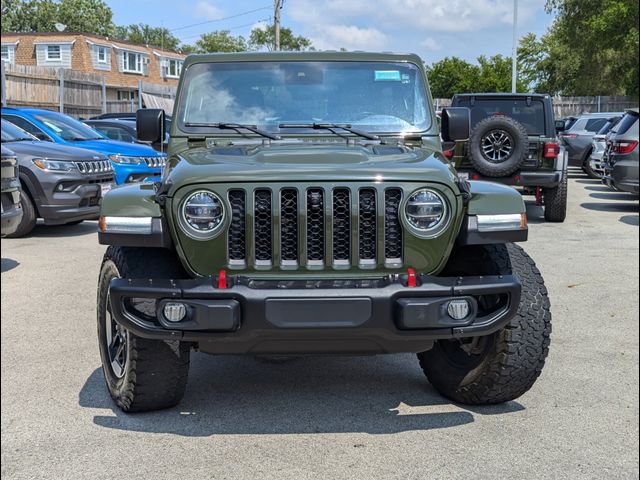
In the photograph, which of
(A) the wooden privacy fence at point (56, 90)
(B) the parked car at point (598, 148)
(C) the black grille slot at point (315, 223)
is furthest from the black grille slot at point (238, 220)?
(A) the wooden privacy fence at point (56, 90)

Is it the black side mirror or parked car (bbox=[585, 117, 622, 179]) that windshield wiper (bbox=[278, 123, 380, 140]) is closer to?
the black side mirror

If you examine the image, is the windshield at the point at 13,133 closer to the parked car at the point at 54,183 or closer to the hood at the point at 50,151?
the parked car at the point at 54,183

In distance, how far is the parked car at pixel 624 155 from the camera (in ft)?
40.4

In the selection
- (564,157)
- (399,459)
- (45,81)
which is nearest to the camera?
(399,459)

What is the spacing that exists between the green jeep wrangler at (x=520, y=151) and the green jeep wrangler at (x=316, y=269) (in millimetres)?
7294

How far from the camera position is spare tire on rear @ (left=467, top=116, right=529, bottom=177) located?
11.3 metres

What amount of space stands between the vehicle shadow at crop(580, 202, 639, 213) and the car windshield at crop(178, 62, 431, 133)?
9.94m

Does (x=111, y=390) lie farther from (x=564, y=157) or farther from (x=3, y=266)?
(x=564, y=157)

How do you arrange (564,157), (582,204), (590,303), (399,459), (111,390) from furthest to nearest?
1. (582,204)
2. (564,157)
3. (590,303)
4. (111,390)
5. (399,459)

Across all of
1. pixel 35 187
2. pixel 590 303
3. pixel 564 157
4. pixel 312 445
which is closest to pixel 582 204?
pixel 564 157

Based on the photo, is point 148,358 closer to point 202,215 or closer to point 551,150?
point 202,215

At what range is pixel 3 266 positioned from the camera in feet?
27.6

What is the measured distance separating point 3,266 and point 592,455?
6.60m

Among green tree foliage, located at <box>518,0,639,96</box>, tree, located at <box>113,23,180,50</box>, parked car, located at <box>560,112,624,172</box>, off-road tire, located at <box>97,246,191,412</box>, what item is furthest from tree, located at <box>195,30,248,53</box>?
off-road tire, located at <box>97,246,191,412</box>
